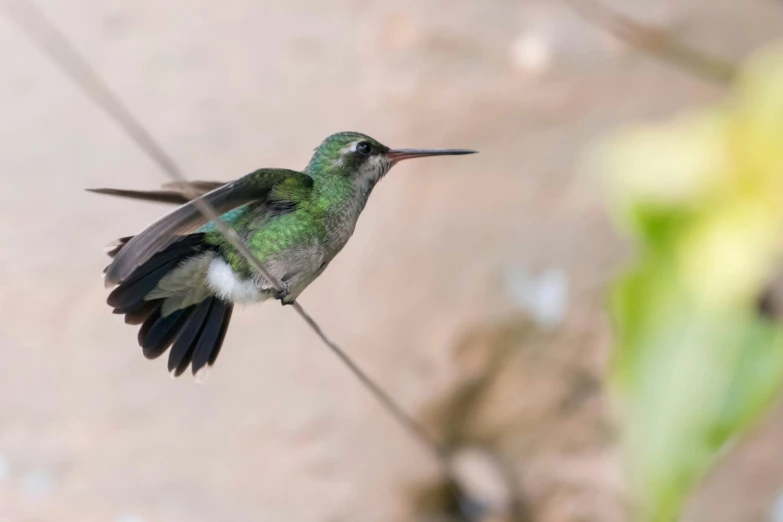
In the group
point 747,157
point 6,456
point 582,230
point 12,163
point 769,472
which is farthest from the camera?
point 582,230

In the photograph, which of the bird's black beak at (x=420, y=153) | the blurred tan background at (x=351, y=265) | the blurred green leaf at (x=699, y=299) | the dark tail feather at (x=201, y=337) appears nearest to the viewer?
the blurred green leaf at (x=699, y=299)

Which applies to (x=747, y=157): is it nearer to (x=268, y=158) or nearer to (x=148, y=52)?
(x=268, y=158)

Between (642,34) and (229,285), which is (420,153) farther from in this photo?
(642,34)

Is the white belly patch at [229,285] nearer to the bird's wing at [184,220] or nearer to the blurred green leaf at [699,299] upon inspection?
the bird's wing at [184,220]

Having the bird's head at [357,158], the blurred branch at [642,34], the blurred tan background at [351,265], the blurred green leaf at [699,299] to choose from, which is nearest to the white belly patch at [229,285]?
the bird's head at [357,158]

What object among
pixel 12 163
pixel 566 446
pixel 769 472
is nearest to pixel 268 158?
pixel 12 163

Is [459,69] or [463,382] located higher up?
[459,69]

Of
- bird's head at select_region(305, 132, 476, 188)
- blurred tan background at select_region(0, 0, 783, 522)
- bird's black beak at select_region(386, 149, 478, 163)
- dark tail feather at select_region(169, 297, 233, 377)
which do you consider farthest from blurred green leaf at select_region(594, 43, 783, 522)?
blurred tan background at select_region(0, 0, 783, 522)

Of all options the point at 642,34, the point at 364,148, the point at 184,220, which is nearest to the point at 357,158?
the point at 364,148
